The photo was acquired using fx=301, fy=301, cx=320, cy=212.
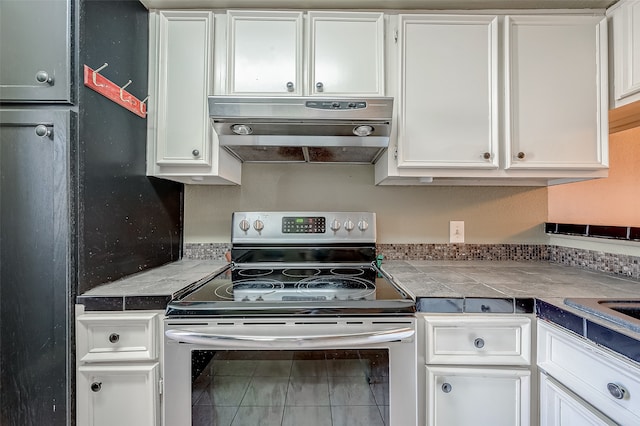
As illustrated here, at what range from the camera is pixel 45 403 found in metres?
0.95

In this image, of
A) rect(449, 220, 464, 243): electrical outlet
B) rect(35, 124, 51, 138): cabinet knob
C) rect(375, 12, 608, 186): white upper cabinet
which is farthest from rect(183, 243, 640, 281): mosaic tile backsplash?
rect(35, 124, 51, 138): cabinet knob

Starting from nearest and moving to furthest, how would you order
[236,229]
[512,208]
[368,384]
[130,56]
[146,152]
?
[368,384], [130,56], [146,152], [236,229], [512,208]

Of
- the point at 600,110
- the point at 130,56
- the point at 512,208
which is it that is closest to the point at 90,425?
the point at 130,56

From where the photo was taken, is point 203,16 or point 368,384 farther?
point 203,16

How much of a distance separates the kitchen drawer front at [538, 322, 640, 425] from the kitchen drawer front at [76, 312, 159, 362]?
122 cm

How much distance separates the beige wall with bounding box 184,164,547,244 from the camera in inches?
65.6

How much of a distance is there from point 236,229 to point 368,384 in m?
0.95

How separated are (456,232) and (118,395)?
164cm

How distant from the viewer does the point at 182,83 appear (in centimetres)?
133

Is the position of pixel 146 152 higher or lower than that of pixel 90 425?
higher

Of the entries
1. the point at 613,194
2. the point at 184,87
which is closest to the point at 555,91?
the point at 613,194

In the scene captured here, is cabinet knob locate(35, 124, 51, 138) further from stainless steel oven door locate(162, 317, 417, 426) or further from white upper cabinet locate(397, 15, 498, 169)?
white upper cabinet locate(397, 15, 498, 169)

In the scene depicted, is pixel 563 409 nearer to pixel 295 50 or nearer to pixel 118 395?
pixel 118 395

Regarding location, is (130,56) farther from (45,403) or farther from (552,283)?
(552,283)
